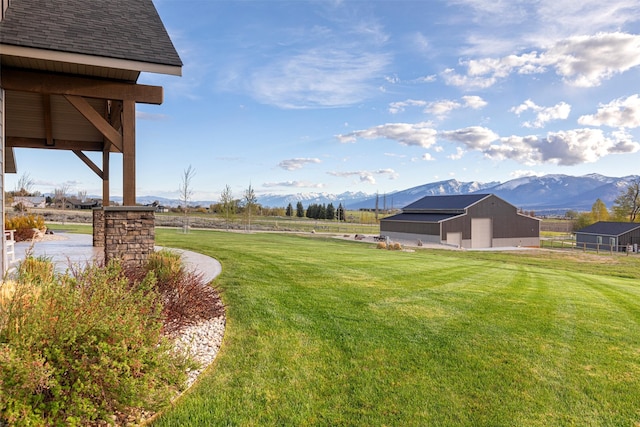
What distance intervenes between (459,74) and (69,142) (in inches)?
692

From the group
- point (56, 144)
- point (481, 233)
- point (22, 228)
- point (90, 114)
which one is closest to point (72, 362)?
point (90, 114)

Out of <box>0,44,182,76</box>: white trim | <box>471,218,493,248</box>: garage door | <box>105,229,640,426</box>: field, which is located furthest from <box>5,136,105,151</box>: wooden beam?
<box>471,218,493,248</box>: garage door

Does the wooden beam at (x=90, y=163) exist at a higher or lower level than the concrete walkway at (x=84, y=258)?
higher

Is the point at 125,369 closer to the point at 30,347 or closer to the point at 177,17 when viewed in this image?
the point at 30,347

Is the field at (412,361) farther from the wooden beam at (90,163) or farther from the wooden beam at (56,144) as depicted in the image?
the wooden beam at (56,144)

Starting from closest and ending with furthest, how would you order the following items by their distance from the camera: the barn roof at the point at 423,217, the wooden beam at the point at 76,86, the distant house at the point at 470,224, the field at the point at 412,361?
the field at the point at 412,361 → the wooden beam at the point at 76,86 → the distant house at the point at 470,224 → the barn roof at the point at 423,217

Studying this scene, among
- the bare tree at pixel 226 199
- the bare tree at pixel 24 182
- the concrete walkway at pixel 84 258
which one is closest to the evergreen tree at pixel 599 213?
the bare tree at pixel 226 199

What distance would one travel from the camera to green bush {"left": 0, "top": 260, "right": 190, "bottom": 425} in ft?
8.46

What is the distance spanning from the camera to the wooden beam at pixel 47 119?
32.0 ft

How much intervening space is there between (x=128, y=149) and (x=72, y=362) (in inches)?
215

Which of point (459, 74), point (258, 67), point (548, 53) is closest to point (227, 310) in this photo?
point (258, 67)

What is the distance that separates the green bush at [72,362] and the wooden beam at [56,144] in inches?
441

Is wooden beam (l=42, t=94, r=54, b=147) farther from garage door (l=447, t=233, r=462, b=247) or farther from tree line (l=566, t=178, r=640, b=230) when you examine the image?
tree line (l=566, t=178, r=640, b=230)

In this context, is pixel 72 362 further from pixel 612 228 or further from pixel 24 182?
pixel 612 228
